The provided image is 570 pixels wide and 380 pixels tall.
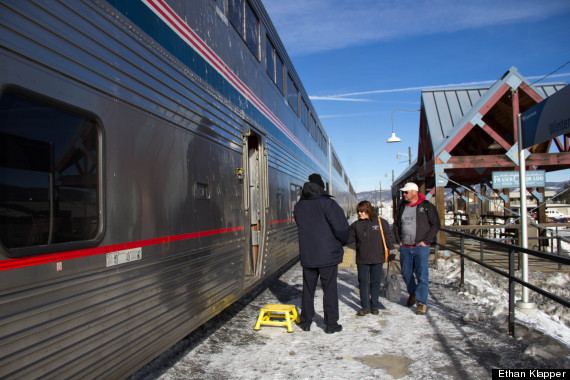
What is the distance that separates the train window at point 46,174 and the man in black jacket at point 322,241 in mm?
2665

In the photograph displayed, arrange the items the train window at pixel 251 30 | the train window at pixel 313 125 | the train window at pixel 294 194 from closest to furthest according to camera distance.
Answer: the train window at pixel 251 30 → the train window at pixel 294 194 → the train window at pixel 313 125

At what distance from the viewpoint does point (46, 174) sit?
2.20m

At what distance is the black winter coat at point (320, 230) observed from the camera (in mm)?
4750

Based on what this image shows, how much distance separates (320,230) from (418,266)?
5.53ft

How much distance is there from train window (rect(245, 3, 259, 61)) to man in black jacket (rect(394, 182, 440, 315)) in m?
2.80

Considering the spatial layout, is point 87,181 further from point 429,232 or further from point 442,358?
point 429,232

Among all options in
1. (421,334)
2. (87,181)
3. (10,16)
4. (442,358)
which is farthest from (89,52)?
(421,334)

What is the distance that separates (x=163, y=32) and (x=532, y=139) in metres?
4.77

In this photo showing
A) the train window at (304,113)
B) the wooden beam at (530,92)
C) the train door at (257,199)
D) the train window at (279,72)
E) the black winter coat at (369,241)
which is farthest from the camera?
the train window at (304,113)

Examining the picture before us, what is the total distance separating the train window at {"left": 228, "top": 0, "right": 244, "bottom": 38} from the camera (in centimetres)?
511

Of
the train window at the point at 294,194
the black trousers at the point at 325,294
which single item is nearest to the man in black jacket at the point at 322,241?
the black trousers at the point at 325,294

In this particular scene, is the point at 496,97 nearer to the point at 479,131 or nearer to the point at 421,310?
Answer: the point at 479,131

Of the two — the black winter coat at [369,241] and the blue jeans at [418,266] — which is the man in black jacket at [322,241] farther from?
the blue jeans at [418,266]

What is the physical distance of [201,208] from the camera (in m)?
3.97
